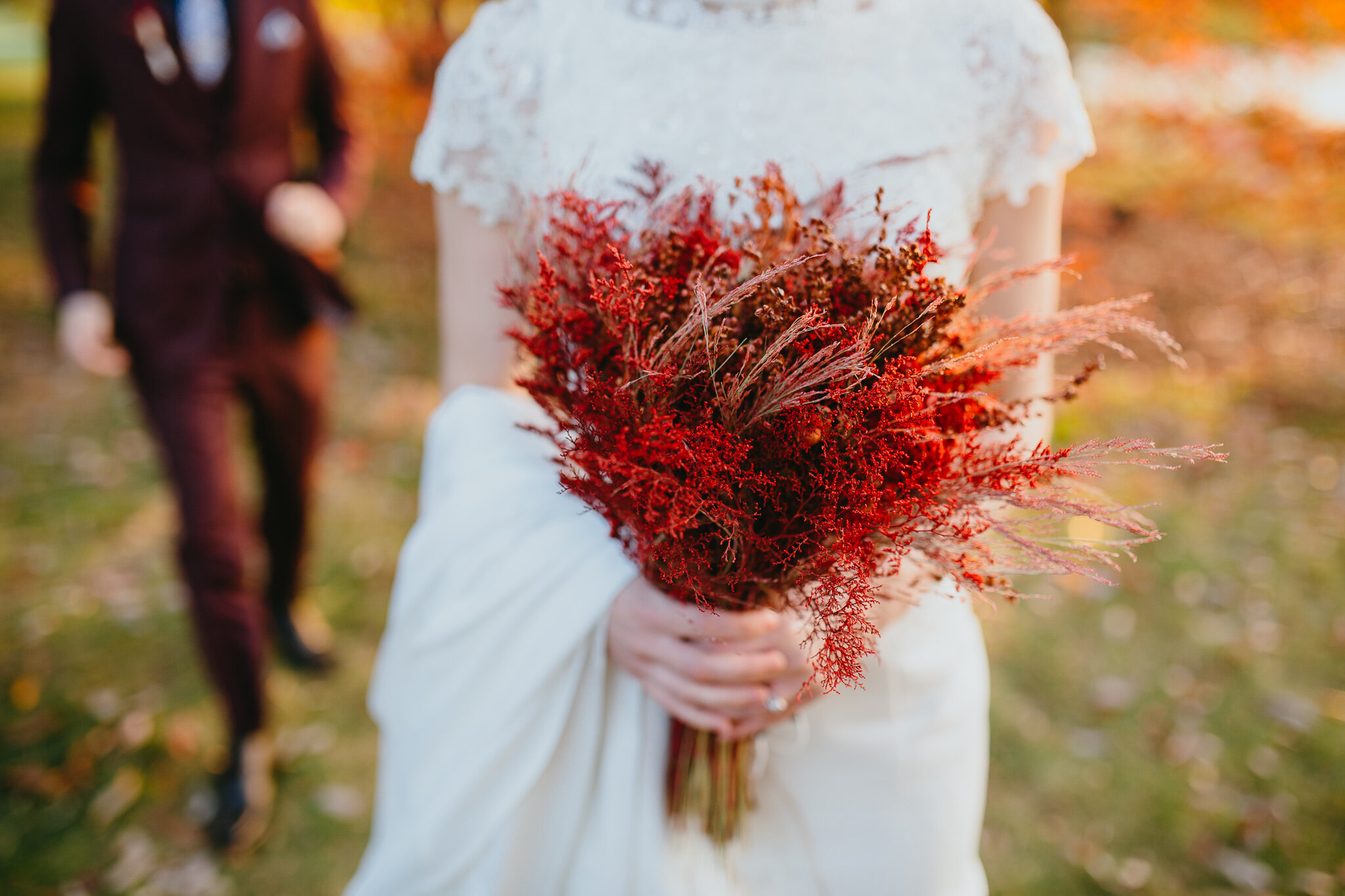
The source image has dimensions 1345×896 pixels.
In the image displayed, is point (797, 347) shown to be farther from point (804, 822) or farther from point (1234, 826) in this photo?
point (1234, 826)

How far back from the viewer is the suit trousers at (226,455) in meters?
2.85

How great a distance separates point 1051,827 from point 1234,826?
25.9 inches

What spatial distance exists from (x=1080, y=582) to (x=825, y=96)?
3.51 metres

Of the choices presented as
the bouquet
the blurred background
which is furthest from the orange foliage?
the bouquet

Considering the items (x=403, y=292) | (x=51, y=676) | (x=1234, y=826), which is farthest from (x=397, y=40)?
(x=1234, y=826)

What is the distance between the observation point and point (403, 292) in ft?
25.4

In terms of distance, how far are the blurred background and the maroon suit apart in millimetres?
646

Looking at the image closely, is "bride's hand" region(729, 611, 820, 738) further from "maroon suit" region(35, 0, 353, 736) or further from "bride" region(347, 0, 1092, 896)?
"maroon suit" region(35, 0, 353, 736)

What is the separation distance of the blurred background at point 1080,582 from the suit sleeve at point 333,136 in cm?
124

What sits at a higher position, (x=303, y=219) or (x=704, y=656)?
(x=303, y=219)

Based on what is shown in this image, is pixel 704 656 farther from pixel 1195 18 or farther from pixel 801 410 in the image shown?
pixel 1195 18

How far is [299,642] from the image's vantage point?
3.76 meters

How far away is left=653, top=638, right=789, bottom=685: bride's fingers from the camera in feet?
4.46

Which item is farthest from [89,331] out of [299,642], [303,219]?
[299,642]
